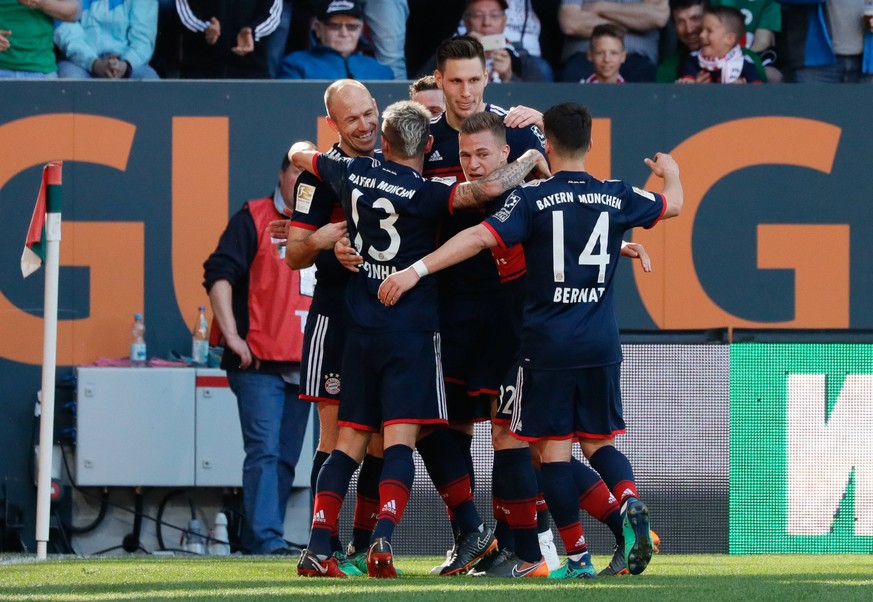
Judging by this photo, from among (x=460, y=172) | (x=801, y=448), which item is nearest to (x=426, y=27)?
(x=801, y=448)

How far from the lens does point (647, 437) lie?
922 cm

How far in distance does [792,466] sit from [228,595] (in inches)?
188

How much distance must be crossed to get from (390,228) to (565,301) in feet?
2.60

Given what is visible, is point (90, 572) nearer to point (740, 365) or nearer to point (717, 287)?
point (740, 365)

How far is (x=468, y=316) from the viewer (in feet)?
21.3

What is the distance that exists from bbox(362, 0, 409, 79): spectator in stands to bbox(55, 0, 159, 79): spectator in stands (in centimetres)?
160

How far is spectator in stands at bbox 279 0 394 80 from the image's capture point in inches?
420

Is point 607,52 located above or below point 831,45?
below

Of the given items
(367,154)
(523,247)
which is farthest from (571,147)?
(367,154)

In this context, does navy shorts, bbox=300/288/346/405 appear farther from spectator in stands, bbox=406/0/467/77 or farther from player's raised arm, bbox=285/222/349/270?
spectator in stands, bbox=406/0/467/77

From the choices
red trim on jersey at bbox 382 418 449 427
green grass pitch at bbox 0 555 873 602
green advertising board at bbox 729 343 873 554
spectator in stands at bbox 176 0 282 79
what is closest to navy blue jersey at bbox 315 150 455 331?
red trim on jersey at bbox 382 418 449 427

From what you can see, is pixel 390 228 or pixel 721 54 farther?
pixel 721 54

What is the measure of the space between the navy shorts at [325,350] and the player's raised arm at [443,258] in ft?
2.19

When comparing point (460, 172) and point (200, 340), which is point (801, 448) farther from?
point (200, 340)
